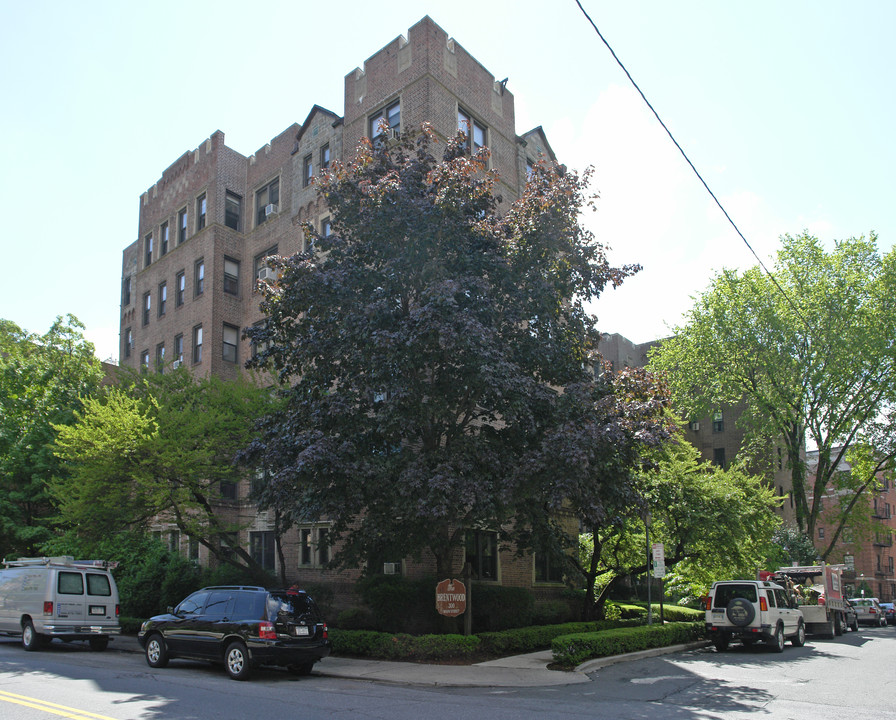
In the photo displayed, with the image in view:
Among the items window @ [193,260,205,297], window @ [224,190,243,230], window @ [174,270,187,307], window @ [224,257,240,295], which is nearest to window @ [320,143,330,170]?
window @ [224,190,243,230]

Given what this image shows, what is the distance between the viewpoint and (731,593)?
20031mm

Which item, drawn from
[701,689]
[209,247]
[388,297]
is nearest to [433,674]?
[701,689]

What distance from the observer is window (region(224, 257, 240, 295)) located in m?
31.9

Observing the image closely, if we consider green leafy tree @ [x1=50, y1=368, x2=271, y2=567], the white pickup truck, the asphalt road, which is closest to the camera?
the asphalt road

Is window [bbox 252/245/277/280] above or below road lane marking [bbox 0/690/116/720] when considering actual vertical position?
above

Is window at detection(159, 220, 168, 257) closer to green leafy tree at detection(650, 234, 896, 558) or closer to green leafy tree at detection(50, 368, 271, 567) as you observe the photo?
green leafy tree at detection(50, 368, 271, 567)

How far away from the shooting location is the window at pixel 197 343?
3136 centimetres

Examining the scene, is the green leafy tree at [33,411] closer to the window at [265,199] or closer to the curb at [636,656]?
the window at [265,199]

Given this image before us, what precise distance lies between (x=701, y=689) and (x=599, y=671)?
8.87ft

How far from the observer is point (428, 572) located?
21.4m

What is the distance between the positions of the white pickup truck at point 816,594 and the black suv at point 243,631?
18034mm

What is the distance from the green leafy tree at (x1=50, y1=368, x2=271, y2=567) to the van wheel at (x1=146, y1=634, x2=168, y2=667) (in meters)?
4.11

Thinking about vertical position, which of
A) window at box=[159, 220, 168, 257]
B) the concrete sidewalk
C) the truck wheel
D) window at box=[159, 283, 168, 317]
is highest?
window at box=[159, 220, 168, 257]

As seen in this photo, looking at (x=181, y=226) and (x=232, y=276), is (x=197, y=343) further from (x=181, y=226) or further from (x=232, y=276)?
(x=181, y=226)
